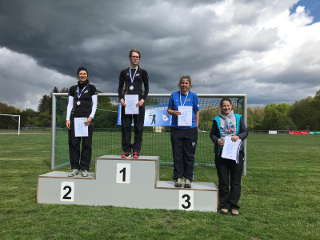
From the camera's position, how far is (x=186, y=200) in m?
3.54

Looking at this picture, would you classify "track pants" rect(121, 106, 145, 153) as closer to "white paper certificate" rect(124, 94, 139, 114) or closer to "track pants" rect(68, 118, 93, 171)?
"white paper certificate" rect(124, 94, 139, 114)

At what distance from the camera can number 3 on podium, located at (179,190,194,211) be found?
139 inches

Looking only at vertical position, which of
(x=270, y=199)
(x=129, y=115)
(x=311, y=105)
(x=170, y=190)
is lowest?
(x=270, y=199)

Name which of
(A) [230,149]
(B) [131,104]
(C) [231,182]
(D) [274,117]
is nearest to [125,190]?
(B) [131,104]

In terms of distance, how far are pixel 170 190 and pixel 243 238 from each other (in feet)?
3.96

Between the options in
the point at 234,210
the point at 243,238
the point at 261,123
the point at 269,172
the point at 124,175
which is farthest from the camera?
the point at 261,123

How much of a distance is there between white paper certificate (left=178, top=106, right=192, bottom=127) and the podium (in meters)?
0.70

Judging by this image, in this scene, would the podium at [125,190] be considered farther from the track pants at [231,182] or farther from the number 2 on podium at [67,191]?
the track pants at [231,182]

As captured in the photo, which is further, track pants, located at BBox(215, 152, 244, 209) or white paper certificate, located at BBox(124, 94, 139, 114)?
white paper certificate, located at BBox(124, 94, 139, 114)

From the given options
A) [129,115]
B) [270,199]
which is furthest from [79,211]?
[270,199]

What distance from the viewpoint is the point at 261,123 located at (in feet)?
250

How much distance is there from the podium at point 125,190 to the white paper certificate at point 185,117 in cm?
70

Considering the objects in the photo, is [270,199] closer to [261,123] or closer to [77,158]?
[77,158]

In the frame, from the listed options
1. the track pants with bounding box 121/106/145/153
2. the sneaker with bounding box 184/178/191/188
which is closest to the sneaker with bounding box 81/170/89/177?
the track pants with bounding box 121/106/145/153
